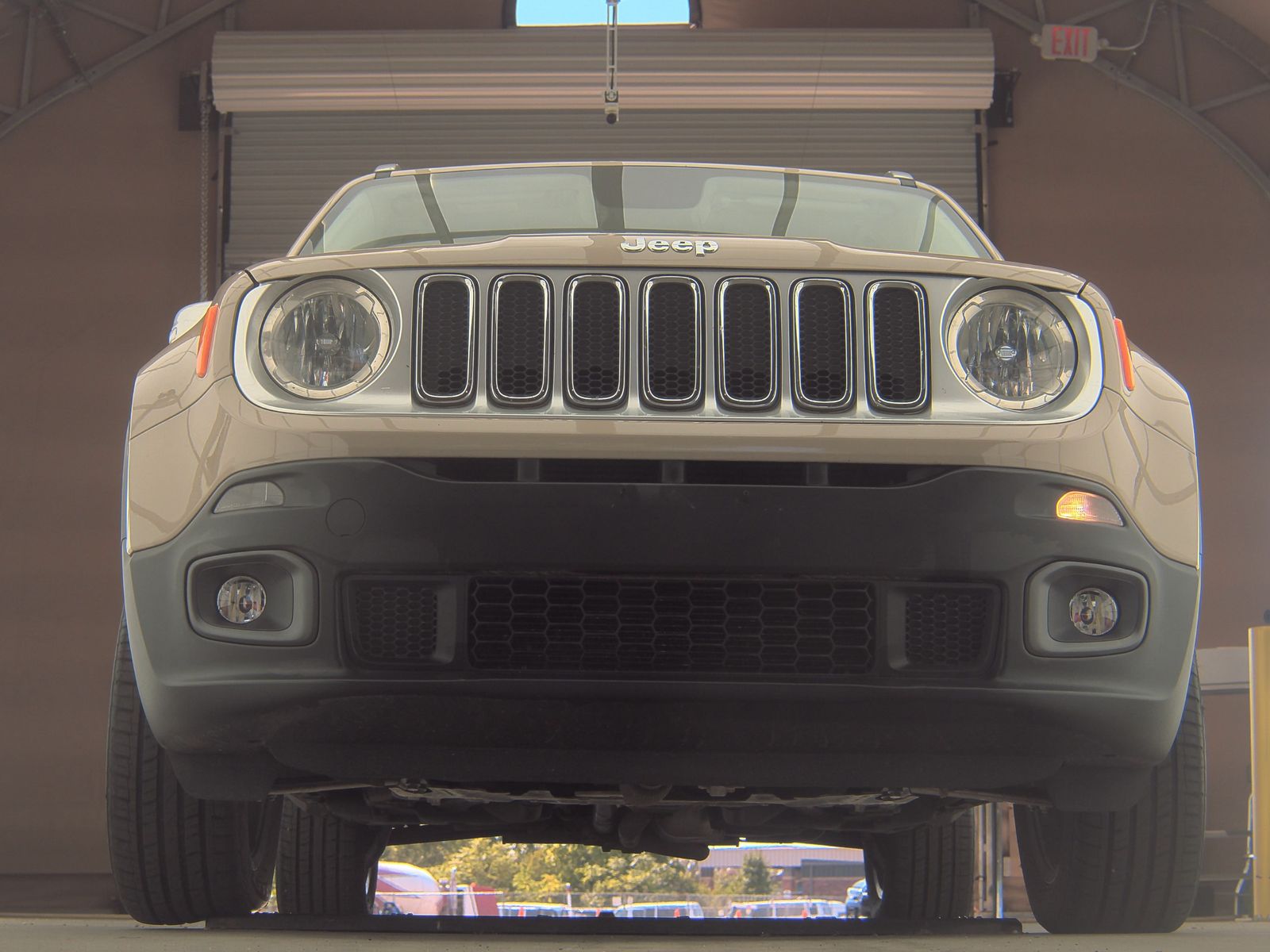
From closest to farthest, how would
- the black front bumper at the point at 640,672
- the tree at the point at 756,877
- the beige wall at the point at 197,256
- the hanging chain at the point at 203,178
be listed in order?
the black front bumper at the point at 640,672 < the hanging chain at the point at 203,178 < the beige wall at the point at 197,256 < the tree at the point at 756,877

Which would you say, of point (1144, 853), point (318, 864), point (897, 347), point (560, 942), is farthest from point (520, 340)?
point (318, 864)

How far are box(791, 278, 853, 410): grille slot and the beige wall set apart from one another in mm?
12152

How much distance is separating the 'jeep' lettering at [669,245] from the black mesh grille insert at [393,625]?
2.33 ft

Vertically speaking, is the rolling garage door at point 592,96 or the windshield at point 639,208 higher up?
the rolling garage door at point 592,96

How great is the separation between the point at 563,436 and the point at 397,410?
0.97ft

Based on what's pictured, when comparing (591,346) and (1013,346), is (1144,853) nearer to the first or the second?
(1013,346)

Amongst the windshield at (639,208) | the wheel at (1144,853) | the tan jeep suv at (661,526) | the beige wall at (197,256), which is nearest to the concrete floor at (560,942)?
the wheel at (1144,853)

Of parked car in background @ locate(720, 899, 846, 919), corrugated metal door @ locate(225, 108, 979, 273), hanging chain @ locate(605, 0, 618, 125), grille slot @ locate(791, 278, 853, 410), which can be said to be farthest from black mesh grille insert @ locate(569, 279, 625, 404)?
parked car in background @ locate(720, 899, 846, 919)

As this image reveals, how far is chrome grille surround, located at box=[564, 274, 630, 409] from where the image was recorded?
2.27 m

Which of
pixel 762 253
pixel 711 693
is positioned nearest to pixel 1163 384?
pixel 762 253

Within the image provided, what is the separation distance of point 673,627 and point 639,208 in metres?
1.53

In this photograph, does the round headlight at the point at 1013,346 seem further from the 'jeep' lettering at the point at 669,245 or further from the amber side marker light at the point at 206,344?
the amber side marker light at the point at 206,344

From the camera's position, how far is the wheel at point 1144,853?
2818 millimetres

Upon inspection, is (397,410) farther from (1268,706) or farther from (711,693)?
(1268,706)
